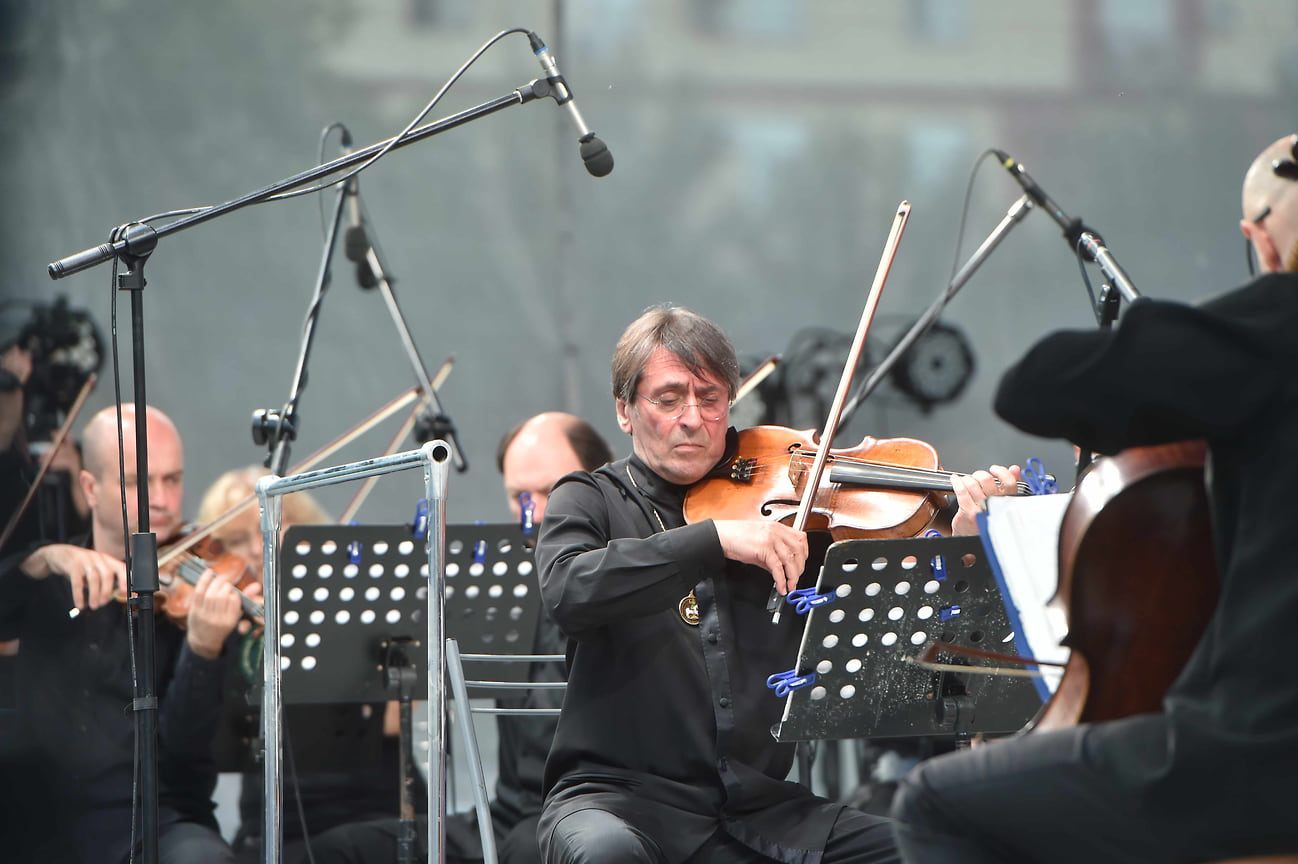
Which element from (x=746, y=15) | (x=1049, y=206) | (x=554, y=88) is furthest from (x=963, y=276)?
(x=746, y=15)

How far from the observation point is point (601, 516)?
7.83ft

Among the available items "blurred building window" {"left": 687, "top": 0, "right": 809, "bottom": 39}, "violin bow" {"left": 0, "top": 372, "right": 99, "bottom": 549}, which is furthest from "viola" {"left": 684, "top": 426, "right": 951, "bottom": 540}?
"blurred building window" {"left": 687, "top": 0, "right": 809, "bottom": 39}

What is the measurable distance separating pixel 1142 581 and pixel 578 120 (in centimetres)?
144

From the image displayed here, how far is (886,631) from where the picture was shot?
213 centimetres

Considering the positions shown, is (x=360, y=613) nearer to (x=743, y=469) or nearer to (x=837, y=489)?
(x=743, y=469)

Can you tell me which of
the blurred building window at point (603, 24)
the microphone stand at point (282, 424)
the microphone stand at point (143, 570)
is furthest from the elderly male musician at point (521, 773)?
the blurred building window at point (603, 24)

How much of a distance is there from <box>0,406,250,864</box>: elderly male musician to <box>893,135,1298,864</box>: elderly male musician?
205cm

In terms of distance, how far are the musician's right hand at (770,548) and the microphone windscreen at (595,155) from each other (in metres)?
0.81

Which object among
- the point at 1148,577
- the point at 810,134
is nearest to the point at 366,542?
the point at 1148,577

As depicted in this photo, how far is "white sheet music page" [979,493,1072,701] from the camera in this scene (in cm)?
171

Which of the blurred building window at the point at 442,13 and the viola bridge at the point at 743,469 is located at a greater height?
the blurred building window at the point at 442,13

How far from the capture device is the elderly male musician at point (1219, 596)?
135 cm

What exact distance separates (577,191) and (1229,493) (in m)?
4.13

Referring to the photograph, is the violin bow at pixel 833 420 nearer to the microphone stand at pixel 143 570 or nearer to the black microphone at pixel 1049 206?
the black microphone at pixel 1049 206
